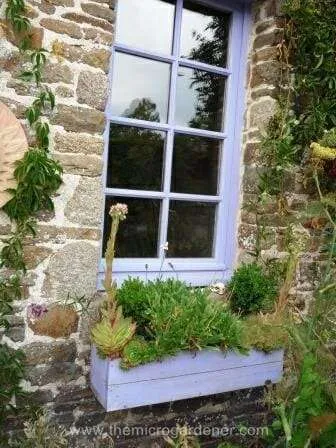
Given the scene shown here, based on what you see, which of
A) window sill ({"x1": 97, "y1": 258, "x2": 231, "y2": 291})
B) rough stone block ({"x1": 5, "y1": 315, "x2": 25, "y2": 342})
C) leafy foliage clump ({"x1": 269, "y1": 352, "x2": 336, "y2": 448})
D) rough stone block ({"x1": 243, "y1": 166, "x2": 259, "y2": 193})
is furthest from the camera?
rough stone block ({"x1": 243, "y1": 166, "x2": 259, "y2": 193})

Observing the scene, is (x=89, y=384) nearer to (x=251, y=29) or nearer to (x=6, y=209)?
(x=6, y=209)

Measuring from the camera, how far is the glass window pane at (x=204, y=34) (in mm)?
3031

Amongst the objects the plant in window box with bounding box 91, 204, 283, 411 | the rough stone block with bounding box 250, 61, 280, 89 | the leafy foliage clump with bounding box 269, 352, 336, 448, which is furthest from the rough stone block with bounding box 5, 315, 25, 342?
the rough stone block with bounding box 250, 61, 280, 89

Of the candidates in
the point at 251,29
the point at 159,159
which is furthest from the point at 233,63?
the point at 159,159

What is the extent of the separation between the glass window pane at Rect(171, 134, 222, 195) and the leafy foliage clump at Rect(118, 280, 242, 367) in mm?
808

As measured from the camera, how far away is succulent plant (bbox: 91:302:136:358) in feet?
7.47

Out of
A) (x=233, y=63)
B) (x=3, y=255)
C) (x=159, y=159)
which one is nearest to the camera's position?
(x=3, y=255)

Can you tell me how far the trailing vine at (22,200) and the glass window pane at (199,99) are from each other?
101 centimetres

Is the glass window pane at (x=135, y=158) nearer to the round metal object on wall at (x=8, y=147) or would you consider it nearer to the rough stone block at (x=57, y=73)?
the rough stone block at (x=57, y=73)

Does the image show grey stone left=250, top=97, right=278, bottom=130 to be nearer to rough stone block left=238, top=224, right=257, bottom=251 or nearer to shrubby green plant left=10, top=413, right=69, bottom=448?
rough stone block left=238, top=224, right=257, bottom=251

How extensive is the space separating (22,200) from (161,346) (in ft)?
3.47

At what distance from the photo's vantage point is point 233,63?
3.16 m

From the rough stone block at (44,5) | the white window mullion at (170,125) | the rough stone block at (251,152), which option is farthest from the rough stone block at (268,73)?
the rough stone block at (44,5)

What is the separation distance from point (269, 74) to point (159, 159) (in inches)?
37.9
